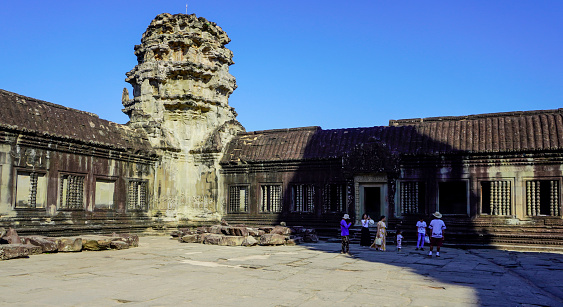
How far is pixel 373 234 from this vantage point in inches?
795

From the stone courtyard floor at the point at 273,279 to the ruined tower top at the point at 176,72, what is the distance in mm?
10450

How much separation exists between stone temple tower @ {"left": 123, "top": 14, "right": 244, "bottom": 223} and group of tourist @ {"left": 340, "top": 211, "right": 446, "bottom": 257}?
8366mm

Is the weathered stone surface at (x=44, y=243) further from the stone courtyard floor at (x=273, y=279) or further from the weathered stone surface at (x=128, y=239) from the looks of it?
the weathered stone surface at (x=128, y=239)

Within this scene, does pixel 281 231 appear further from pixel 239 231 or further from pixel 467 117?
pixel 467 117

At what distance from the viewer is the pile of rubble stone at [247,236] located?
1820 centimetres

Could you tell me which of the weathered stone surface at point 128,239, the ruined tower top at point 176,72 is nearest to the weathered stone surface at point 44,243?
the weathered stone surface at point 128,239

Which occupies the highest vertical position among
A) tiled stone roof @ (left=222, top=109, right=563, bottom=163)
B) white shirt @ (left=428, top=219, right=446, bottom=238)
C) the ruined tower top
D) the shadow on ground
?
the ruined tower top

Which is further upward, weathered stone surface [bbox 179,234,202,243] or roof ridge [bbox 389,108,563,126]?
roof ridge [bbox 389,108,563,126]

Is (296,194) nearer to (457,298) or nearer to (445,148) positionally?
A: (445,148)

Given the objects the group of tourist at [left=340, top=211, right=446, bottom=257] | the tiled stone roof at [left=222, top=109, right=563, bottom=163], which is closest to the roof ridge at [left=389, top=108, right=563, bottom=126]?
the tiled stone roof at [left=222, top=109, right=563, bottom=163]

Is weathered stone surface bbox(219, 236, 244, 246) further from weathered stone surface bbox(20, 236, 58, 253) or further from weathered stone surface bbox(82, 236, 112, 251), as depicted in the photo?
weathered stone surface bbox(20, 236, 58, 253)

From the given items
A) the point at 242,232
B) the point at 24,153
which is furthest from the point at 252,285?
the point at 24,153

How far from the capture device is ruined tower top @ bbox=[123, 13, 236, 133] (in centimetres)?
2455

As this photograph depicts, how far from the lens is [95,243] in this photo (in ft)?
50.4
